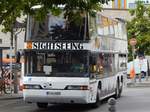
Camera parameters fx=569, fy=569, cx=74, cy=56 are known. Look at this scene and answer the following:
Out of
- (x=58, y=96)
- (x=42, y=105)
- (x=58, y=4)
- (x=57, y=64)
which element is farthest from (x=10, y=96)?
(x=58, y=4)

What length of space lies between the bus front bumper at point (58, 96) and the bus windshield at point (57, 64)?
571mm

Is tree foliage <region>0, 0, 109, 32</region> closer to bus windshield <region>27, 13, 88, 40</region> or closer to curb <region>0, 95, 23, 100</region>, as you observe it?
bus windshield <region>27, 13, 88, 40</region>

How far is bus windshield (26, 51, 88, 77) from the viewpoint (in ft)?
62.7

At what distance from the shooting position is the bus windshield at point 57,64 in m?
19.1

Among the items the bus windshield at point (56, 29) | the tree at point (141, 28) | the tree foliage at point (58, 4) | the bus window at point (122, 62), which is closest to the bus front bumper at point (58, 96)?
the bus windshield at point (56, 29)

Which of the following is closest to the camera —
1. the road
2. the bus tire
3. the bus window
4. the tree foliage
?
the tree foliage

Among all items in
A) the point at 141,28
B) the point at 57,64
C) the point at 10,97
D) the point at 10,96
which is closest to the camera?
the point at 57,64

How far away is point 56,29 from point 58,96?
2.33m

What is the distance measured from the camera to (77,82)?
18875 mm

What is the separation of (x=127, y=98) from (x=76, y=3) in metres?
9.95

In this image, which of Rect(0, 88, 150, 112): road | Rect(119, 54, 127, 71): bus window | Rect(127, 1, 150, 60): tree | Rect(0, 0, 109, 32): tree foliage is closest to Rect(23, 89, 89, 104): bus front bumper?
Rect(0, 88, 150, 112): road

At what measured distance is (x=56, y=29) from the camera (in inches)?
768

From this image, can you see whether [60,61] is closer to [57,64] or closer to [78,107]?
[57,64]

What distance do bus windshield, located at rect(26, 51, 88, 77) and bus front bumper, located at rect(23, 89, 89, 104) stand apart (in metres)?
0.57
